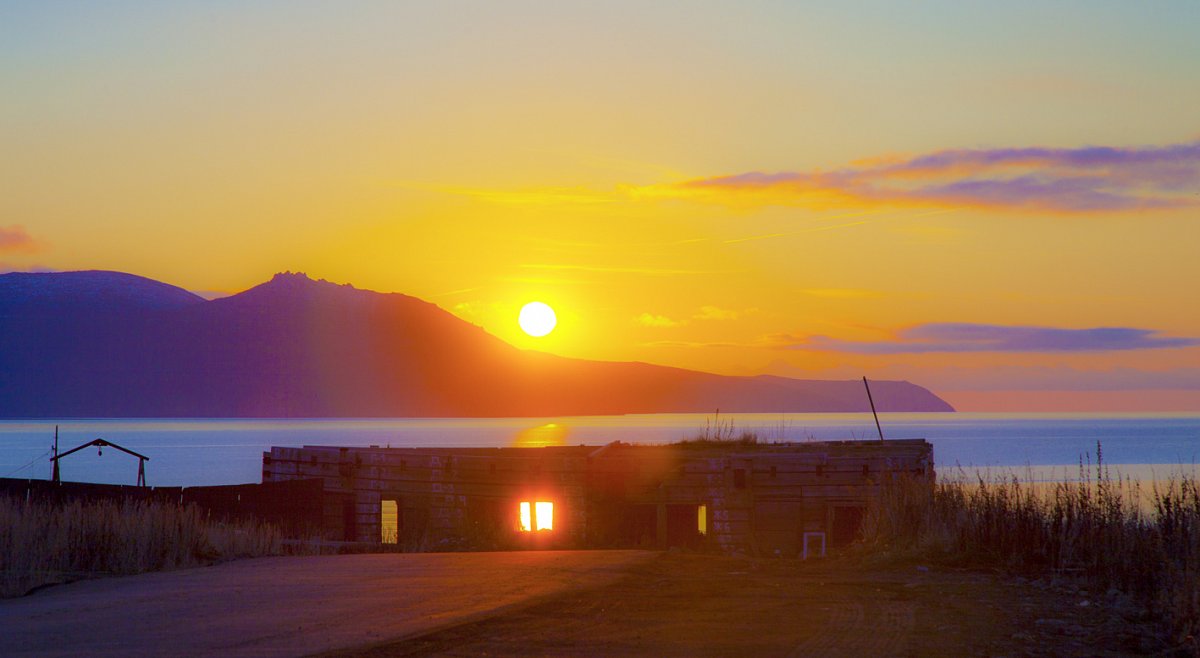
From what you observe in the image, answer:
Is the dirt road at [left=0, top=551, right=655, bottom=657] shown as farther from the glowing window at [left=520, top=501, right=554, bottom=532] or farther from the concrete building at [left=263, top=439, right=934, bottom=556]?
the glowing window at [left=520, top=501, right=554, bottom=532]

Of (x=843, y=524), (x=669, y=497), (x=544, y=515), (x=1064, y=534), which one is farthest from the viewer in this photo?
(x=544, y=515)

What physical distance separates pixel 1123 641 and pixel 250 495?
23.8 meters

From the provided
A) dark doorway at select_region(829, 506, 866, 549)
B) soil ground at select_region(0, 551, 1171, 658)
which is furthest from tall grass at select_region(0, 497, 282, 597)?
dark doorway at select_region(829, 506, 866, 549)

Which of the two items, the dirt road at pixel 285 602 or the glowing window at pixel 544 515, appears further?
the glowing window at pixel 544 515

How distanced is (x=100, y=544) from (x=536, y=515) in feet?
49.1

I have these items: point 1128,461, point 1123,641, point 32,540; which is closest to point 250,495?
point 32,540

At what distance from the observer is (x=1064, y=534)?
14445mm

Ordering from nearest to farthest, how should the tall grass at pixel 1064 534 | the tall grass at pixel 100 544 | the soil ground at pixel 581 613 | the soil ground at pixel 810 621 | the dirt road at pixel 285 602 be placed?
the soil ground at pixel 810 621 < the soil ground at pixel 581 613 < the dirt road at pixel 285 602 < the tall grass at pixel 1064 534 < the tall grass at pixel 100 544

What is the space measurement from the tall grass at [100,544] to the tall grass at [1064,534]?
1014 cm

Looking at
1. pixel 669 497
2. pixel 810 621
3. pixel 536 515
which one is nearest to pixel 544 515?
pixel 536 515

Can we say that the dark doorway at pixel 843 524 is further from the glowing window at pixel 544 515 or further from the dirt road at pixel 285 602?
the dirt road at pixel 285 602

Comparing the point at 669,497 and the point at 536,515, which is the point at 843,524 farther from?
the point at 536,515

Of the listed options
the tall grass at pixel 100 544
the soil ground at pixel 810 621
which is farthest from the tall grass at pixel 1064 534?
the tall grass at pixel 100 544

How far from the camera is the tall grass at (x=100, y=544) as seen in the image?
16656 mm
